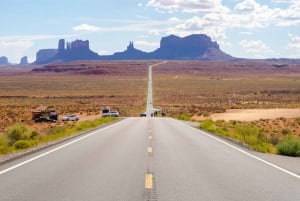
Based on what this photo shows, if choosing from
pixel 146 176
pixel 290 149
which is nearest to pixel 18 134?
pixel 290 149

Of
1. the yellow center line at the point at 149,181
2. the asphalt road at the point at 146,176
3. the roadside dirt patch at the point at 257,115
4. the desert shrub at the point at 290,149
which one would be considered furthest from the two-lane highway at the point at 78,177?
the roadside dirt patch at the point at 257,115

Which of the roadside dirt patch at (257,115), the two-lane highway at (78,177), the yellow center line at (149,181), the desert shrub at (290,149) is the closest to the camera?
the two-lane highway at (78,177)

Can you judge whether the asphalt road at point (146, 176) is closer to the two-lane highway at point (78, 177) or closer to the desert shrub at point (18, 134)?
the two-lane highway at point (78, 177)

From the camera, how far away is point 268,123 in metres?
41.3

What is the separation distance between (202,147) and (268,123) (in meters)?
23.9

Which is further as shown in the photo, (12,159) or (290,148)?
(290,148)

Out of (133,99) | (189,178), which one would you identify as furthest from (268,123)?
(133,99)

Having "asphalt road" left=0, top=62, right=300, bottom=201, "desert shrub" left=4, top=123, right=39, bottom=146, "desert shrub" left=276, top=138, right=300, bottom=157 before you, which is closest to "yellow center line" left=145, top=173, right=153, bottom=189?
"asphalt road" left=0, top=62, right=300, bottom=201

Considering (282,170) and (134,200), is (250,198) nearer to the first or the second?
(134,200)

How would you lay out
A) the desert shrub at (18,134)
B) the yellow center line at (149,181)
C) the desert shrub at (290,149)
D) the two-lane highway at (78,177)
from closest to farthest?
the two-lane highway at (78,177)
the yellow center line at (149,181)
the desert shrub at (290,149)
the desert shrub at (18,134)

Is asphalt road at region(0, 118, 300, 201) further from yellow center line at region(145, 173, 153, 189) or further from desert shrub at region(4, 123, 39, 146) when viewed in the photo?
desert shrub at region(4, 123, 39, 146)

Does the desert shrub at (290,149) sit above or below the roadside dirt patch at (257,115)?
above

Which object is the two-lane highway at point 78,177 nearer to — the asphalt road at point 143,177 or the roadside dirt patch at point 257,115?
the asphalt road at point 143,177

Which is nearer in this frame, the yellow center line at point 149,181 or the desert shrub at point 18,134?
the yellow center line at point 149,181
